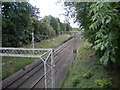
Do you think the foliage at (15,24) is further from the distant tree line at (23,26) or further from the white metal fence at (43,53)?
the white metal fence at (43,53)

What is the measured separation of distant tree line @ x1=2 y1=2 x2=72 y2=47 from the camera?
7.24 feet

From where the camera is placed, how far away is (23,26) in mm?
2688

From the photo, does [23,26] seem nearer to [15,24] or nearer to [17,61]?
[15,24]

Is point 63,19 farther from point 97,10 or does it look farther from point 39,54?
point 97,10

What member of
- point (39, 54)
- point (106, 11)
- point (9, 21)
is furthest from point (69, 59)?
point (106, 11)

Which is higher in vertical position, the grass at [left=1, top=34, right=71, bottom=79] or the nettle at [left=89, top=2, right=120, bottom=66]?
the nettle at [left=89, top=2, right=120, bottom=66]

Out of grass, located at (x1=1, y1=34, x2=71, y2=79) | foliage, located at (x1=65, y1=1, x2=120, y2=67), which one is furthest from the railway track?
foliage, located at (x1=65, y1=1, x2=120, y2=67)

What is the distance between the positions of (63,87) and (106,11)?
1.86 meters

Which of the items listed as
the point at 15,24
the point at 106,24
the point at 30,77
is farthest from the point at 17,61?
the point at 106,24

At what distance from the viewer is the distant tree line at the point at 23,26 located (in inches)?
86.9

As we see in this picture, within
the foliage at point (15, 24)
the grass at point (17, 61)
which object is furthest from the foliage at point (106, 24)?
the foliage at point (15, 24)

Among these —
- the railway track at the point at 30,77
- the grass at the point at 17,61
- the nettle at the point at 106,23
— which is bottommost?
the railway track at the point at 30,77

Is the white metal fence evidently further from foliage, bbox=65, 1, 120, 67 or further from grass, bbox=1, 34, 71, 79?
foliage, bbox=65, 1, 120, 67

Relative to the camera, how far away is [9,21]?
242cm
